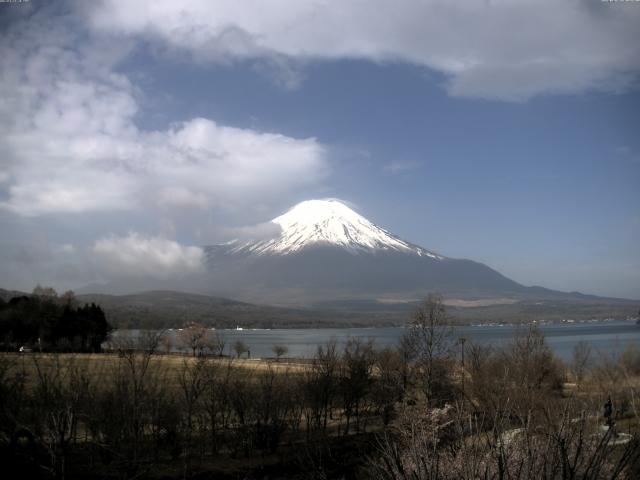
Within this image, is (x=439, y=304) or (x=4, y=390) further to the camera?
(x=439, y=304)

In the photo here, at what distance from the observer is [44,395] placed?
43.0 ft

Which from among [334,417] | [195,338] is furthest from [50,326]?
[334,417]

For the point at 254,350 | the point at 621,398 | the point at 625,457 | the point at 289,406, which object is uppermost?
the point at 625,457

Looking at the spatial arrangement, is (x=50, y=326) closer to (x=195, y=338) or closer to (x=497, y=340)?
(x=195, y=338)

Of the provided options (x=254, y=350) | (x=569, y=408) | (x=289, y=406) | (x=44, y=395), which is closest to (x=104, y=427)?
(x=44, y=395)

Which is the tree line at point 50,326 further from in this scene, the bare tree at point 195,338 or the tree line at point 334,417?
the tree line at point 334,417

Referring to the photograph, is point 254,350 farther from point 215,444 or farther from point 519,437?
point 519,437

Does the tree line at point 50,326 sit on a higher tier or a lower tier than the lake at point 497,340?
higher

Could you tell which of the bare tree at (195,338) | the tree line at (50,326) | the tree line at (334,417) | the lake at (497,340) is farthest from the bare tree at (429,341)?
the tree line at (50,326)

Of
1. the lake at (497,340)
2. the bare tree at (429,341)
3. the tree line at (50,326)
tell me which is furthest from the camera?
the tree line at (50,326)

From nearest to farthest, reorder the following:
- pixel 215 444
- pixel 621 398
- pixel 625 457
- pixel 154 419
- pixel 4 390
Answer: pixel 625 457
pixel 4 390
pixel 621 398
pixel 154 419
pixel 215 444

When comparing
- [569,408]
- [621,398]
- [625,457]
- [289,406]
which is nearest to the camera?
[625,457]

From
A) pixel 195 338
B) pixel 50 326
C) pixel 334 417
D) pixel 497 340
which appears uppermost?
pixel 50 326

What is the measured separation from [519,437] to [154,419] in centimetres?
1547
